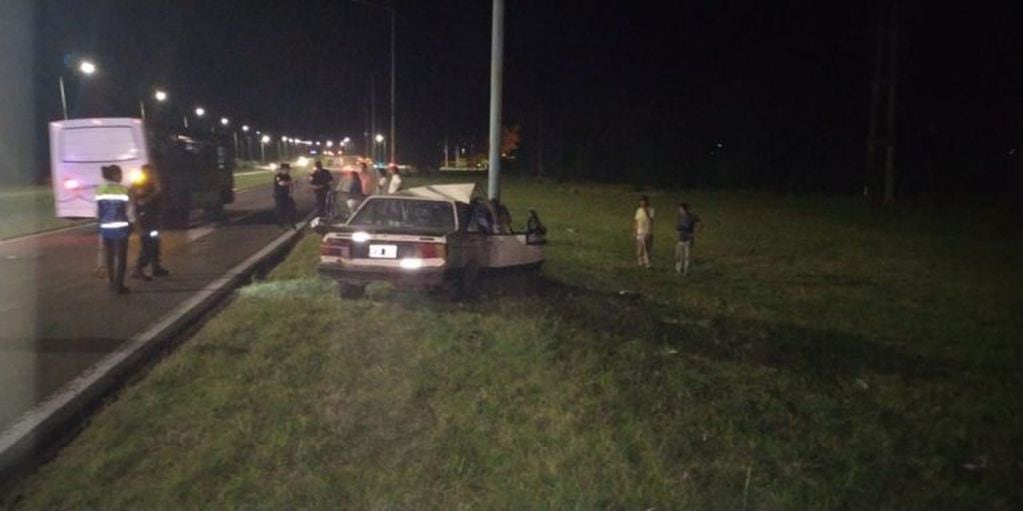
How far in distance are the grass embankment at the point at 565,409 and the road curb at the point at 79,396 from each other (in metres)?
0.22

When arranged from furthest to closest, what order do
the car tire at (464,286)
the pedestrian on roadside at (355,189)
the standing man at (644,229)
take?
the pedestrian on roadside at (355,189)
the standing man at (644,229)
the car tire at (464,286)

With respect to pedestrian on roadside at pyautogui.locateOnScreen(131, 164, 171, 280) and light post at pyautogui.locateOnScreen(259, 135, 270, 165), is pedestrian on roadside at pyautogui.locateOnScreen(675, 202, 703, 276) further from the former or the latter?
light post at pyautogui.locateOnScreen(259, 135, 270, 165)

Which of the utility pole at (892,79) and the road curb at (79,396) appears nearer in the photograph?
the road curb at (79,396)

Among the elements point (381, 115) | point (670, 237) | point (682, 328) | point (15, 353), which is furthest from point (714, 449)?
point (381, 115)

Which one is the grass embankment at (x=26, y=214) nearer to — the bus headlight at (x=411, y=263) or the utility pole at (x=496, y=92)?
the utility pole at (x=496, y=92)

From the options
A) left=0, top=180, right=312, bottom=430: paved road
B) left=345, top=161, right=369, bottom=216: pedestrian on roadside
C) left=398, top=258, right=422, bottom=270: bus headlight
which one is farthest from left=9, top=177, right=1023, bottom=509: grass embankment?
left=345, top=161, right=369, bottom=216: pedestrian on roadside

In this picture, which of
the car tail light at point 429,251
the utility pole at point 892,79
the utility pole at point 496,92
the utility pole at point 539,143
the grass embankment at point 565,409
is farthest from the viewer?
the utility pole at point 539,143

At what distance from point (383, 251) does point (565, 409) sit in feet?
15.6

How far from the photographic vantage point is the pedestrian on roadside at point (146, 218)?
13.1 metres

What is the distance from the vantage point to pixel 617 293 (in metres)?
13.6

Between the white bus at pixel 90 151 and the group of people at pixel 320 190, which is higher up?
the white bus at pixel 90 151

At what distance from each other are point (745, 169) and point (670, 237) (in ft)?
92.6

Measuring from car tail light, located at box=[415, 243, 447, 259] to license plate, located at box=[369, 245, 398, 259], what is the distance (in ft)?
0.87

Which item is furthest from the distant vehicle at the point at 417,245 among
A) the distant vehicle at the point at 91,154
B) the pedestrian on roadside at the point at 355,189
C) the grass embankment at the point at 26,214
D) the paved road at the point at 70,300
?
the grass embankment at the point at 26,214
